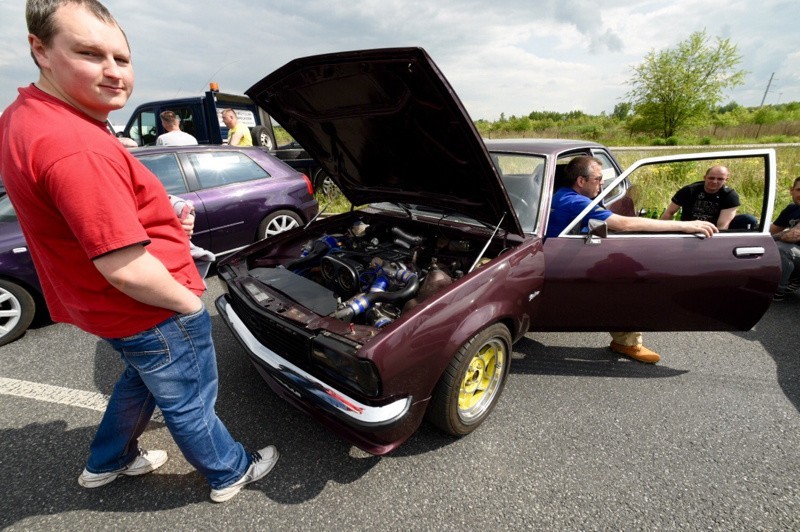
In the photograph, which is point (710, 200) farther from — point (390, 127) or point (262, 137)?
point (262, 137)

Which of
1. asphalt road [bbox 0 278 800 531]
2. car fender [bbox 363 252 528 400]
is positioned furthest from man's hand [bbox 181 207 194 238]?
asphalt road [bbox 0 278 800 531]

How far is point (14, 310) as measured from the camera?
9.93ft

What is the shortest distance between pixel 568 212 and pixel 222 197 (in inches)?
138

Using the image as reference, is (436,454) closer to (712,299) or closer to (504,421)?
(504,421)

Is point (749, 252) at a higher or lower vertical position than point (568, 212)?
lower

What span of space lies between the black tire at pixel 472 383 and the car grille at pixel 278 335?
69cm

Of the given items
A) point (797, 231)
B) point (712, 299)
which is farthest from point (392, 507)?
point (797, 231)

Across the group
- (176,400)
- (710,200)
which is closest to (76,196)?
(176,400)

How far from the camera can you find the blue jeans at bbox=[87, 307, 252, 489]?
135 centimetres

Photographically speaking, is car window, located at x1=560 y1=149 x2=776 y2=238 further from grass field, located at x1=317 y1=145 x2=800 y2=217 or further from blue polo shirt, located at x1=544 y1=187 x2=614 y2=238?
blue polo shirt, located at x1=544 y1=187 x2=614 y2=238

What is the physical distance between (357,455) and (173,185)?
347 cm

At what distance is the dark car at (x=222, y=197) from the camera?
122 inches

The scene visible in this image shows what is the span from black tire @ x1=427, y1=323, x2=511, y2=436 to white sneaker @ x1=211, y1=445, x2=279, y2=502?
83 cm

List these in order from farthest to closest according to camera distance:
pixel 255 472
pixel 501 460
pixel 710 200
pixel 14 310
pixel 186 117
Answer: pixel 186 117
pixel 710 200
pixel 14 310
pixel 501 460
pixel 255 472
